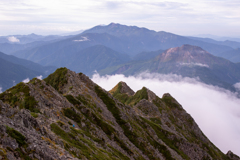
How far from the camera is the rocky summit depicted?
27.9 metres

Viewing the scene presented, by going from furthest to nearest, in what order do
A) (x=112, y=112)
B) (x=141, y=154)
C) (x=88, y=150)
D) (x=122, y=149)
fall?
1. (x=112, y=112)
2. (x=141, y=154)
3. (x=122, y=149)
4. (x=88, y=150)

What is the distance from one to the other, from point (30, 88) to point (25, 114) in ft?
96.8

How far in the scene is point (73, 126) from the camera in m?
55.9

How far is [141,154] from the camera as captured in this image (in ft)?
247

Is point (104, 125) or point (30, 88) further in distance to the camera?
point (104, 125)

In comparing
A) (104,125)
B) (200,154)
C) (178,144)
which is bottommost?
(200,154)

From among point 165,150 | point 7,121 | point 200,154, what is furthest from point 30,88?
point 200,154

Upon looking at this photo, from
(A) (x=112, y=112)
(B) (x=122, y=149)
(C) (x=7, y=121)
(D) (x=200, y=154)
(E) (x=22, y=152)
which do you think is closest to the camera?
(E) (x=22, y=152)

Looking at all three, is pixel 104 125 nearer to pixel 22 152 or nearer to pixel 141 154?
pixel 141 154

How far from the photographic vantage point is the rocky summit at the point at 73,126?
2789 cm

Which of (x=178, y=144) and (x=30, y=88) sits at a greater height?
(x=30, y=88)

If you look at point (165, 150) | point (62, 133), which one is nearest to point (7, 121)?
point (62, 133)

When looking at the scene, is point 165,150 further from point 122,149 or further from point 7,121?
point 7,121

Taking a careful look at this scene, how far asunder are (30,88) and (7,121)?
36.6 m
